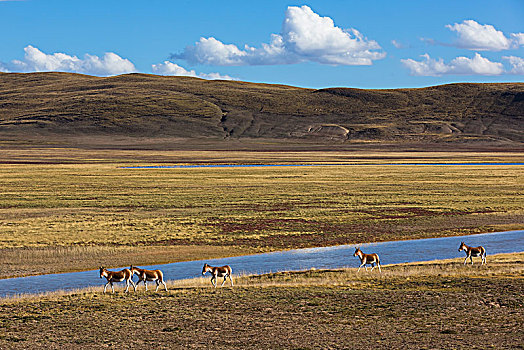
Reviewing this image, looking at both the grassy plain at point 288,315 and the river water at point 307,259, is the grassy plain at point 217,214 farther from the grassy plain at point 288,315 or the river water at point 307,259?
the grassy plain at point 288,315

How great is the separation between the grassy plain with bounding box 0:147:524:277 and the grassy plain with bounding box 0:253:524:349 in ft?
29.2

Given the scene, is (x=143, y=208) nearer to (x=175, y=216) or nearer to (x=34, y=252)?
(x=175, y=216)

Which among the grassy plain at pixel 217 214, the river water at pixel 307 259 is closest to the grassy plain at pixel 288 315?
the river water at pixel 307 259

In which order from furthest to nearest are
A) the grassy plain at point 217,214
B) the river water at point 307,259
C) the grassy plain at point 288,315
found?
the grassy plain at point 217,214 → the river water at point 307,259 → the grassy plain at point 288,315

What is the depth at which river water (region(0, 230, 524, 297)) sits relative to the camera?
2369cm

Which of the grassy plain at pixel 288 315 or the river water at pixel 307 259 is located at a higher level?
the grassy plain at pixel 288 315

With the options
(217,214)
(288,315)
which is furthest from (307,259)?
(217,214)

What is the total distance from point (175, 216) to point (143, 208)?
518 centimetres

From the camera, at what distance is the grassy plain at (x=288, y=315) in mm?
14719

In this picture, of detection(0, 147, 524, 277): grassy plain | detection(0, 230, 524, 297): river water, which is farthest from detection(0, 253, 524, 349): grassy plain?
detection(0, 147, 524, 277): grassy plain

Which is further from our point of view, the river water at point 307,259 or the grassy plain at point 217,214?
the grassy plain at point 217,214

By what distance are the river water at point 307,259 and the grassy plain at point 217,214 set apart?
1349 millimetres

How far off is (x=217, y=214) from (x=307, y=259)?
51.3ft

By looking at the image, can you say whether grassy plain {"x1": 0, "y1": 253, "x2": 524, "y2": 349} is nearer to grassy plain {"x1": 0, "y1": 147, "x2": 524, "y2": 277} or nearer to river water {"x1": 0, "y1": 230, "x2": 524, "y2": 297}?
river water {"x1": 0, "y1": 230, "x2": 524, "y2": 297}
